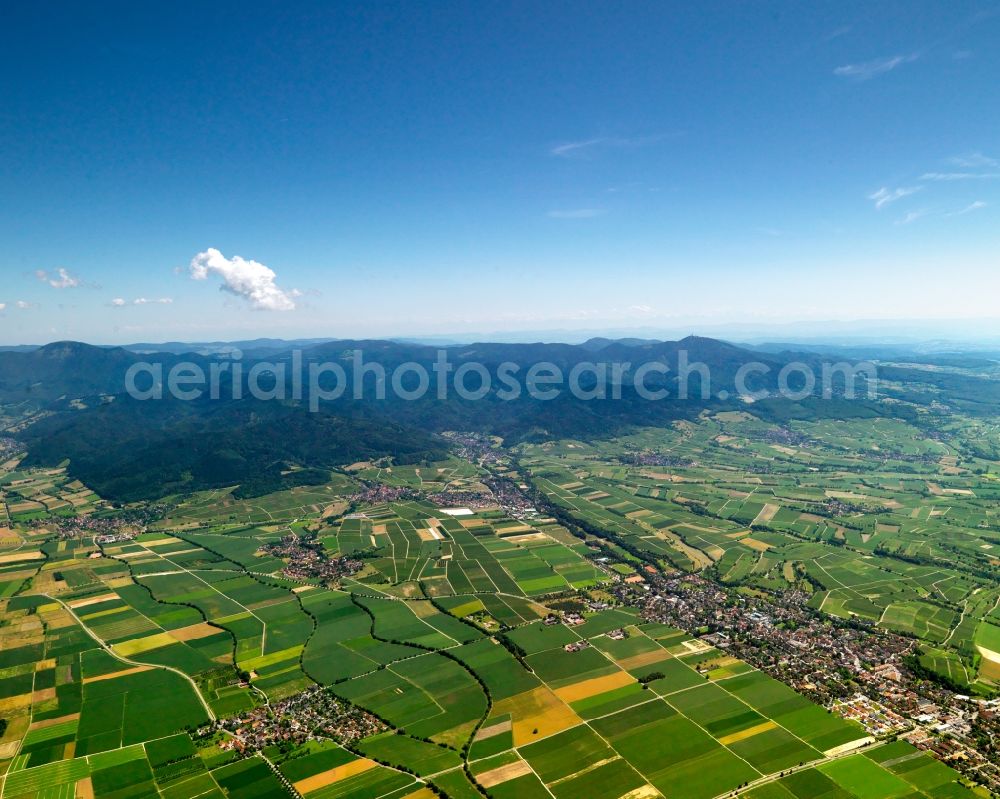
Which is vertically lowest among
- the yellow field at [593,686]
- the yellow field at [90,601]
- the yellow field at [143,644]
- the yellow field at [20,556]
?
the yellow field at [143,644]

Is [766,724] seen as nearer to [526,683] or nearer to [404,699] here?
[526,683]

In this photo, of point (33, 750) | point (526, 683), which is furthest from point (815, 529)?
point (33, 750)

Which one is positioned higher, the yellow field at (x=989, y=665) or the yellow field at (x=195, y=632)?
the yellow field at (x=989, y=665)

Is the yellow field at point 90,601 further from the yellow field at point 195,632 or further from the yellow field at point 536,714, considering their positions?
the yellow field at point 536,714

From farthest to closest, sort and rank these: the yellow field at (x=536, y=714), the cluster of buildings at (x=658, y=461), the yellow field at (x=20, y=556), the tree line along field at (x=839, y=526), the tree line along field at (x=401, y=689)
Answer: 1. the cluster of buildings at (x=658, y=461)
2. the yellow field at (x=20, y=556)
3. the tree line along field at (x=839, y=526)
4. the yellow field at (x=536, y=714)
5. the tree line along field at (x=401, y=689)

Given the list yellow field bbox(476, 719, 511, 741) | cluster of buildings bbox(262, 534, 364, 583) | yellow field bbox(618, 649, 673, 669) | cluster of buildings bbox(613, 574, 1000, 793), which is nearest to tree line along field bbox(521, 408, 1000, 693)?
cluster of buildings bbox(613, 574, 1000, 793)

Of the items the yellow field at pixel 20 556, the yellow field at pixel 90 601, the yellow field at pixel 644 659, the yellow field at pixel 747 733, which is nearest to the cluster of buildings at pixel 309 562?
the yellow field at pixel 90 601

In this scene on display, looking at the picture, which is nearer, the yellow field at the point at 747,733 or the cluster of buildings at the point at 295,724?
the cluster of buildings at the point at 295,724

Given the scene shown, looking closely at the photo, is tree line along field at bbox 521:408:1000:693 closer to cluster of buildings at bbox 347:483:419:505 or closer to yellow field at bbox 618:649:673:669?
yellow field at bbox 618:649:673:669
